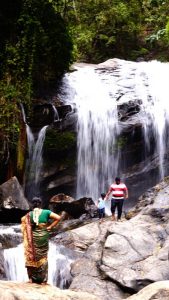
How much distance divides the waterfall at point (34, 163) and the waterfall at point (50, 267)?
6.47 m

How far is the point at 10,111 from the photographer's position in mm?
16188

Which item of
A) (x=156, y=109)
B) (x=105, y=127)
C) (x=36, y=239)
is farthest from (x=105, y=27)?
(x=36, y=239)

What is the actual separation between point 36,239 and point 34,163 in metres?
11.4

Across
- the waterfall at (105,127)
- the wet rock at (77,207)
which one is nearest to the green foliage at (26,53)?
the waterfall at (105,127)

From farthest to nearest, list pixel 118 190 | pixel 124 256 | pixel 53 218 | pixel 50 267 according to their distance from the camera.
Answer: pixel 118 190
pixel 50 267
pixel 124 256
pixel 53 218

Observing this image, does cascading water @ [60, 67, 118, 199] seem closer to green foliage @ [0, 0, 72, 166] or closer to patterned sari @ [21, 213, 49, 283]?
green foliage @ [0, 0, 72, 166]

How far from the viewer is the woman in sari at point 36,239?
6.90m

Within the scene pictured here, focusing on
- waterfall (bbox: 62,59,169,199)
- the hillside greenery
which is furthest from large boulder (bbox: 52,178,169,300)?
waterfall (bbox: 62,59,169,199)

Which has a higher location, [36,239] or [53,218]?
[53,218]

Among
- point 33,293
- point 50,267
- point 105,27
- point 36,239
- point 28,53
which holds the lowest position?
point 50,267

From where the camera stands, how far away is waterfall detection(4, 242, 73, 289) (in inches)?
430

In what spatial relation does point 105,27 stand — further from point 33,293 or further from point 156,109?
point 33,293

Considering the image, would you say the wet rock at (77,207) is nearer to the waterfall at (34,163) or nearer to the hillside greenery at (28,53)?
the waterfall at (34,163)

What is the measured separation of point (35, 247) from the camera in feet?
22.9
